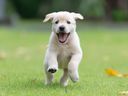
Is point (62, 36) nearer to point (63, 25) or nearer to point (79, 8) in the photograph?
point (63, 25)

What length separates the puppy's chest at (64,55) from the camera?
29.1 feet

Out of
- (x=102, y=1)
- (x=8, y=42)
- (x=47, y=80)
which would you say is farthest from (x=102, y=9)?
(x=47, y=80)

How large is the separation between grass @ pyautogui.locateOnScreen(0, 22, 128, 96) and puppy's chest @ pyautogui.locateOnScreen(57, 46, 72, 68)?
1.28 feet

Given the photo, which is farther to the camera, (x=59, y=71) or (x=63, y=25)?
(x=59, y=71)

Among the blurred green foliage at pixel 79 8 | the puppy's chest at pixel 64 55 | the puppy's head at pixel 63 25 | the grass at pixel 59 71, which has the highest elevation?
the puppy's head at pixel 63 25

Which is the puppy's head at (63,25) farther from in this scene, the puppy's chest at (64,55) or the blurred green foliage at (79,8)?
the blurred green foliage at (79,8)

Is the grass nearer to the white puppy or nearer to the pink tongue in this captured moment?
the white puppy

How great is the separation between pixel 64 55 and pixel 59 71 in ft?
8.92

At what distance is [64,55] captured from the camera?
29.0ft

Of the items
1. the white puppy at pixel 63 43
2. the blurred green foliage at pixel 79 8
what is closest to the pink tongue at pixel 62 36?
the white puppy at pixel 63 43

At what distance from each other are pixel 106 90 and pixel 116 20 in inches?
1184

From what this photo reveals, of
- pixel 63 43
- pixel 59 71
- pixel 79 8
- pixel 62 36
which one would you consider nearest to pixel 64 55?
pixel 63 43

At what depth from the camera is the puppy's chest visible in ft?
29.1

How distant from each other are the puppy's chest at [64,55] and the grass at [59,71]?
0.39 meters
